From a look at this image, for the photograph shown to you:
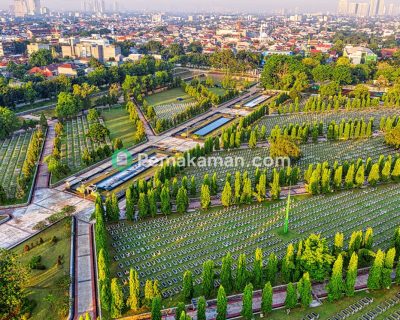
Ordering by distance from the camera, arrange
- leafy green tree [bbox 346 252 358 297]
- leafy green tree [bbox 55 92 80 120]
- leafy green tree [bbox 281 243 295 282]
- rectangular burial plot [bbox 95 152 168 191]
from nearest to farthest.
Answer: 1. leafy green tree [bbox 346 252 358 297]
2. leafy green tree [bbox 281 243 295 282]
3. rectangular burial plot [bbox 95 152 168 191]
4. leafy green tree [bbox 55 92 80 120]

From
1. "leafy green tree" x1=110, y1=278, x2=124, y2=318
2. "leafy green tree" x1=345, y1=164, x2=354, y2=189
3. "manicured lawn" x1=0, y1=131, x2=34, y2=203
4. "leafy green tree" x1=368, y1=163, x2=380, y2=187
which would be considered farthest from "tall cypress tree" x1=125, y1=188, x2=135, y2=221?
"leafy green tree" x1=368, y1=163, x2=380, y2=187

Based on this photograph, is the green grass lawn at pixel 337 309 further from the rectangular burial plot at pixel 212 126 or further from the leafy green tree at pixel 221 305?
the rectangular burial plot at pixel 212 126

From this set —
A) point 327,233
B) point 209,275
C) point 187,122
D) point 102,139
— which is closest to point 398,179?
point 327,233

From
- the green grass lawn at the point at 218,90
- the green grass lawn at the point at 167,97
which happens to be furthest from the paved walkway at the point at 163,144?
the green grass lawn at the point at 218,90

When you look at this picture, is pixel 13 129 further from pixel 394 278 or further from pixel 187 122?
pixel 394 278

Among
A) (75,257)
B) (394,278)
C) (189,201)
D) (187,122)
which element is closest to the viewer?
(394,278)

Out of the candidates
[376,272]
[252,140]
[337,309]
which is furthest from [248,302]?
[252,140]

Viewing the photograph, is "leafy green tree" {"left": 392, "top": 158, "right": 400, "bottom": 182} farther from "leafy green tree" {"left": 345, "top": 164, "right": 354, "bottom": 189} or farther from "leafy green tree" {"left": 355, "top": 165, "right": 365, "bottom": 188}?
"leafy green tree" {"left": 345, "top": 164, "right": 354, "bottom": 189}
